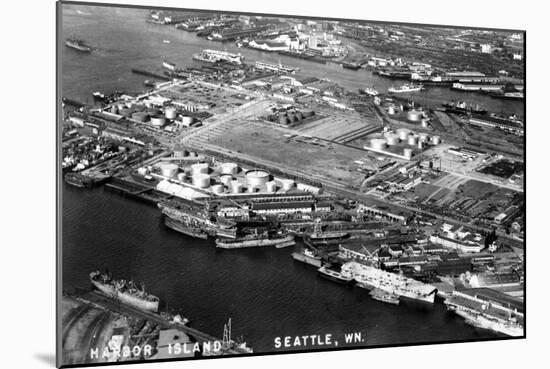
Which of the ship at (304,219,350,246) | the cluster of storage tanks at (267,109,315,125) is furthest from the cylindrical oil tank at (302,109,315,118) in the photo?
the ship at (304,219,350,246)

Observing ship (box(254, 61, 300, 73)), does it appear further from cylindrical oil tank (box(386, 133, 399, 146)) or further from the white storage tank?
the white storage tank

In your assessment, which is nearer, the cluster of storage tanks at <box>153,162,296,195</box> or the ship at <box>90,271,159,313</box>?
the ship at <box>90,271,159,313</box>

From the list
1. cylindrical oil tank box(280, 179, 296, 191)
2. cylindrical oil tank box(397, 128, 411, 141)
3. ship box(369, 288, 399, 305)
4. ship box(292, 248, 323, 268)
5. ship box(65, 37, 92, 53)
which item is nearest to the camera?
ship box(65, 37, 92, 53)

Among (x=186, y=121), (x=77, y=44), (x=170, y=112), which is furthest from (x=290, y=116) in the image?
(x=77, y=44)

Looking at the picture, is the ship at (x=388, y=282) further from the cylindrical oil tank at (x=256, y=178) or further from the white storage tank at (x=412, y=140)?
the white storage tank at (x=412, y=140)

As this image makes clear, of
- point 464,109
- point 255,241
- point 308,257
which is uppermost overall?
point 464,109

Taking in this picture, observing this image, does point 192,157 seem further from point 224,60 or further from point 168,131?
point 224,60

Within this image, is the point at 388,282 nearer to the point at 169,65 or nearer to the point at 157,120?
the point at 157,120

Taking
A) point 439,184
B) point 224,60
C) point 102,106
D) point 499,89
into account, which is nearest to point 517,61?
point 499,89
